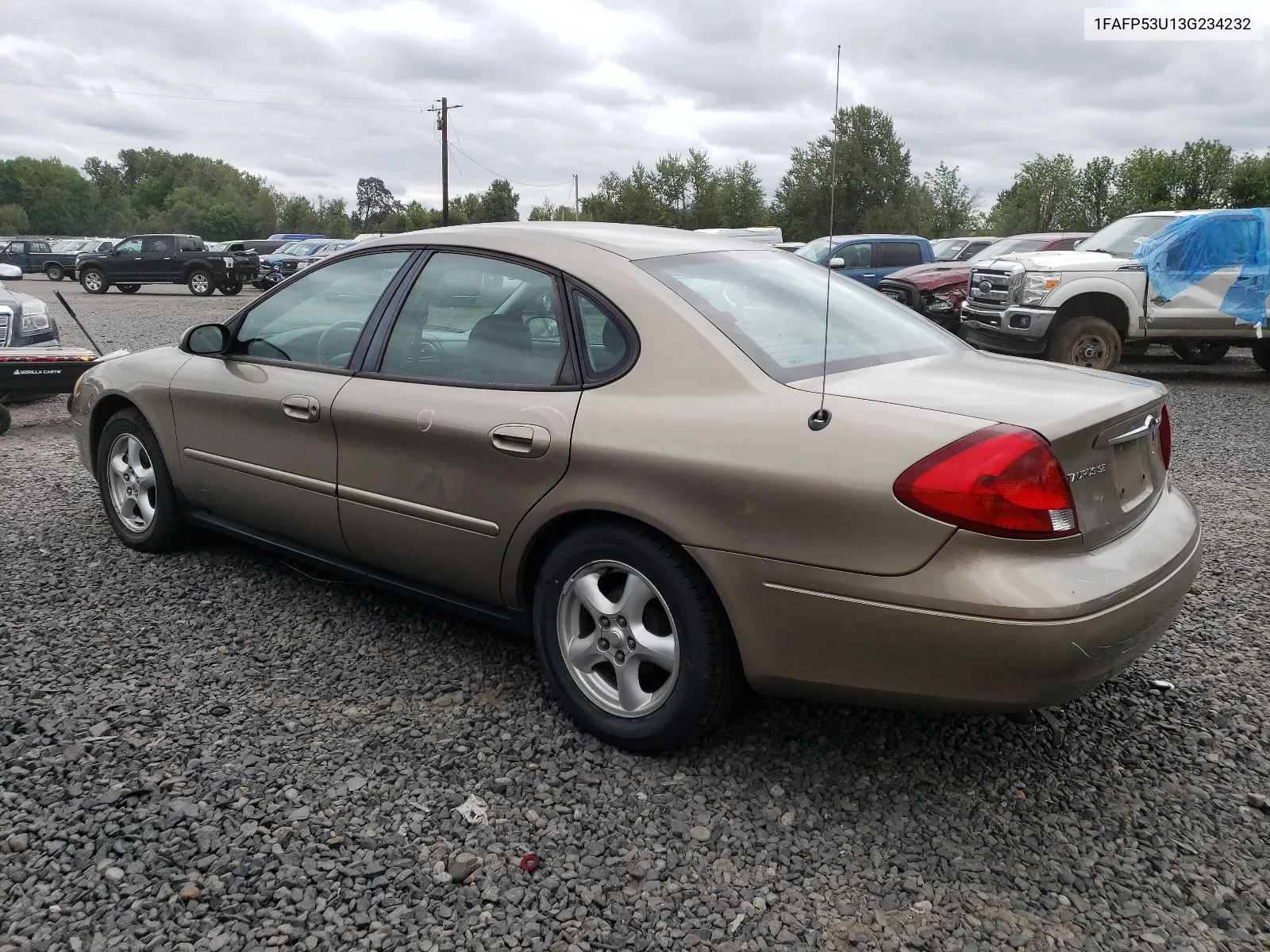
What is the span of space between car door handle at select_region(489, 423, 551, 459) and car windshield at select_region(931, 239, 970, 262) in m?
19.1

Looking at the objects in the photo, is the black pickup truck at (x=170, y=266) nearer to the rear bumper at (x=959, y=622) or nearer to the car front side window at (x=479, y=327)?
the car front side window at (x=479, y=327)

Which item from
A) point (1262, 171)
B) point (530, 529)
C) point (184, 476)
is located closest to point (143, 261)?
point (184, 476)

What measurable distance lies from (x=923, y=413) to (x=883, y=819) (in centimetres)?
107

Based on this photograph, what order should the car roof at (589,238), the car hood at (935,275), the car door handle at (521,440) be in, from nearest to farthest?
the car door handle at (521,440) → the car roof at (589,238) → the car hood at (935,275)

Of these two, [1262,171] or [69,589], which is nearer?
[69,589]

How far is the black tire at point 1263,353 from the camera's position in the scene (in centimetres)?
1155

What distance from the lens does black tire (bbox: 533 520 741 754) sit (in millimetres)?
2627

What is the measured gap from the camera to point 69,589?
4.11 metres

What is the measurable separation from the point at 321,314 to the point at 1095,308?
9342mm

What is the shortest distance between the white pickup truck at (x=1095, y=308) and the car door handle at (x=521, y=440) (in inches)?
348

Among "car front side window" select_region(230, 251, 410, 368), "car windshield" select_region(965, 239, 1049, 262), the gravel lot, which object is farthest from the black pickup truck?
the gravel lot

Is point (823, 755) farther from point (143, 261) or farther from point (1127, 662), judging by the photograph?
point (143, 261)

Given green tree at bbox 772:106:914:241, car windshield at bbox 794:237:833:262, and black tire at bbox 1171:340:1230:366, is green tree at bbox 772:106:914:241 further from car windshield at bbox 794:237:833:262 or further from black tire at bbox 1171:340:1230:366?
black tire at bbox 1171:340:1230:366

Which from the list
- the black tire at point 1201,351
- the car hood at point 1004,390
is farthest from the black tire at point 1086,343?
the car hood at point 1004,390
